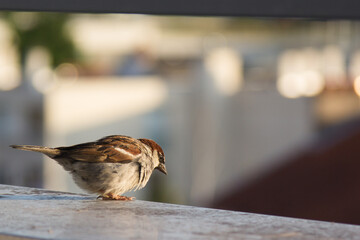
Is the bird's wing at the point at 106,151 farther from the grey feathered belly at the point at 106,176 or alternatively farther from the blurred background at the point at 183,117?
the blurred background at the point at 183,117

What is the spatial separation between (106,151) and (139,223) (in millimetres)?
1096

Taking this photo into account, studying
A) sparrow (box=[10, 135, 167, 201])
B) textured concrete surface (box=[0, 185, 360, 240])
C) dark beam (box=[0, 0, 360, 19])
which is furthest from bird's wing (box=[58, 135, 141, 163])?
dark beam (box=[0, 0, 360, 19])

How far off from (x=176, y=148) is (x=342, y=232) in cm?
1881

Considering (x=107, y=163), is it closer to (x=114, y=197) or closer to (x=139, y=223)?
(x=114, y=197)

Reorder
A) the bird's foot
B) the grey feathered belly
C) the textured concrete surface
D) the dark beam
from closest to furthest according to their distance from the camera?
the dark beam
the textured concrete surface
the bird's foot
the grey feathered belly

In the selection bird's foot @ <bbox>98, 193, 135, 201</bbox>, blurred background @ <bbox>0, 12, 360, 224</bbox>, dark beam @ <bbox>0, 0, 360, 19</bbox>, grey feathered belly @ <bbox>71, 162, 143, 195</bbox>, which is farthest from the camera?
blurred background @ <bbox>0, 12, 360, 224</bbox>

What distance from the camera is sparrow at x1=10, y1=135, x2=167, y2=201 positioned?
127 inches

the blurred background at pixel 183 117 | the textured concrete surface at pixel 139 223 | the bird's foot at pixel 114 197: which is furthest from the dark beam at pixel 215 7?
the blurred background at pixel 183 117

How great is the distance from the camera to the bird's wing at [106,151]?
10.6ft

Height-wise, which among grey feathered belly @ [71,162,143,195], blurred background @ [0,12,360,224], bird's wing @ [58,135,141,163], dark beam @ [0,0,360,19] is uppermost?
dark beam @ [0,0,360,19]

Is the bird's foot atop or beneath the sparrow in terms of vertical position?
beneath

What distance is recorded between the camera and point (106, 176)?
324 centimetres

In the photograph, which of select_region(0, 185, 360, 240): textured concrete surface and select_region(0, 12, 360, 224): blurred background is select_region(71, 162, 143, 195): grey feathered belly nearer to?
select_region(0, 185, 360, 240): textured concrete surface

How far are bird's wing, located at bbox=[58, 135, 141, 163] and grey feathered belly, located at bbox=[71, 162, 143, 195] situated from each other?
→ 25 millimetres
